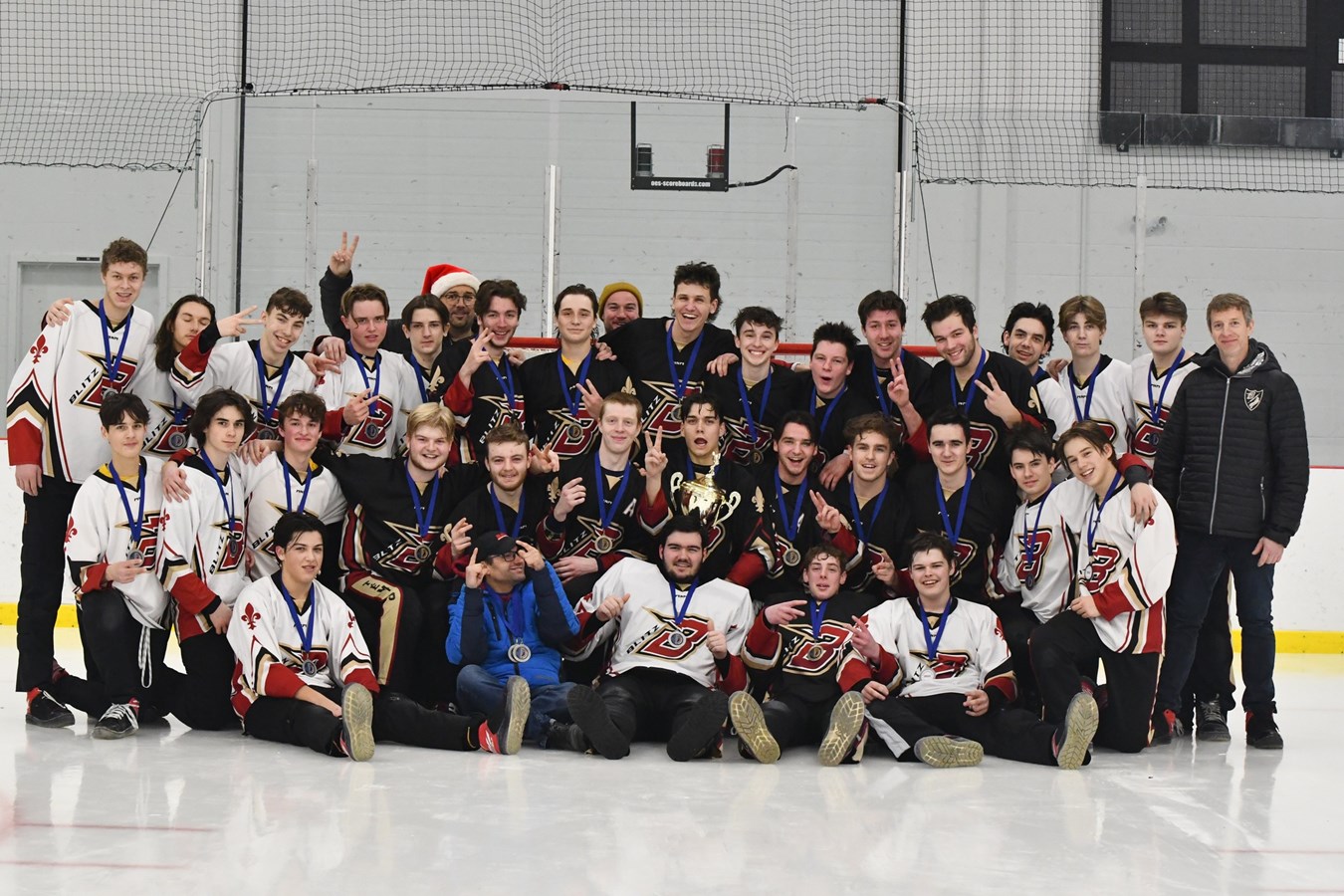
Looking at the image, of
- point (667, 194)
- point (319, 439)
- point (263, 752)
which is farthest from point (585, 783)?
point (667, 194)

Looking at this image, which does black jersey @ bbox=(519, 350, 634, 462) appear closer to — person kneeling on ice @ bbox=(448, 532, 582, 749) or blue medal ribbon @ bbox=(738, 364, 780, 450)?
blue medal ribbon @ bbox=(738, 364, 780, 450)

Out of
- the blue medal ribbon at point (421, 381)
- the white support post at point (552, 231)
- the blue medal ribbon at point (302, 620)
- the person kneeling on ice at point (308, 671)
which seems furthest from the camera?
the white support post at point (552, 231)

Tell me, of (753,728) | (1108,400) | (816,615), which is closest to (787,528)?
(816,615)

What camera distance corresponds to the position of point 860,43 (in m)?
8.31

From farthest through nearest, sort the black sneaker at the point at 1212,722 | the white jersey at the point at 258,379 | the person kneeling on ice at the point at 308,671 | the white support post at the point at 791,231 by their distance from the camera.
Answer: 1. the white support post at the point at 791,231
2. the white jersey at the point at 258,379
3. the black sneaker at the point at 1212,722
4. the person kneeling on ice at the point at 308,671

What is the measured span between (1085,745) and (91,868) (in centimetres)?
255

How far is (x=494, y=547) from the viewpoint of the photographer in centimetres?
412

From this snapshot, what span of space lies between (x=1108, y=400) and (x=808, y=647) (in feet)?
4.58

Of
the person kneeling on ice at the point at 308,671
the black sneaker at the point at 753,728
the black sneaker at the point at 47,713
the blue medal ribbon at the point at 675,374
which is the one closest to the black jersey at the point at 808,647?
the black sneaker at the point at 753,728

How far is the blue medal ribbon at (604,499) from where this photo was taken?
4.44m

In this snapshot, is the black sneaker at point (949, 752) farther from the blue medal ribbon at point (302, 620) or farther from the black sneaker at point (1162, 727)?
the blue medal ribbon at point (302, 620)

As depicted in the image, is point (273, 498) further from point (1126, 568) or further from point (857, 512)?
point (1126, 568)

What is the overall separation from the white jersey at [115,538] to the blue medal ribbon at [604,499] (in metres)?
1.31

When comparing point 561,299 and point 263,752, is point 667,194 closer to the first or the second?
point 561,299
